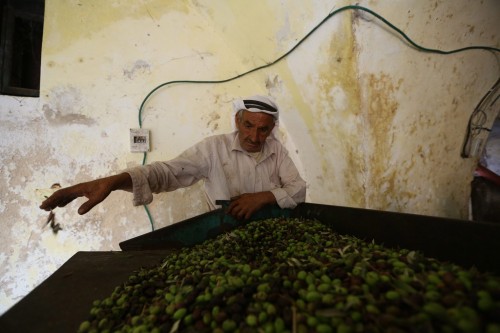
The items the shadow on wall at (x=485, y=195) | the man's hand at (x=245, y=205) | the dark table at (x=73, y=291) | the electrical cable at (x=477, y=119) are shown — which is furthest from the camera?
the shadow on wall at (x=485, y=195)

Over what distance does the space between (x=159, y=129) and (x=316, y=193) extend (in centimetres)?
217

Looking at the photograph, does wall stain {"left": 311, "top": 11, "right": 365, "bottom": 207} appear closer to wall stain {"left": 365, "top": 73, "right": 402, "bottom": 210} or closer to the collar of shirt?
wall stain {"left": 365, "top": 73, "right": 402, "bottom": 210}

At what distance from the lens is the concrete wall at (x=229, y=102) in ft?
7.22

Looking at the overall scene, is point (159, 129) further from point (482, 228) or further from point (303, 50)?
point (482, 228)

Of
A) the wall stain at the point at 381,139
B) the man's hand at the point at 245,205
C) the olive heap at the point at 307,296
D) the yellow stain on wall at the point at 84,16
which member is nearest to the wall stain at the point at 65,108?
the yellow stain on wall at the point at 84,16

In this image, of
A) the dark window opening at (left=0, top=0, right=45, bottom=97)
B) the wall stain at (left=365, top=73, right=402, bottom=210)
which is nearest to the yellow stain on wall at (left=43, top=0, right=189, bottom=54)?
the dark window opening at (left=0, top=0, right=45, bottom=97)

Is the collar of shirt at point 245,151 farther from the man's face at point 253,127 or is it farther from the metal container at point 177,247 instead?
the metal container at point 177,247

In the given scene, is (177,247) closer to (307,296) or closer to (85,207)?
(85,207)

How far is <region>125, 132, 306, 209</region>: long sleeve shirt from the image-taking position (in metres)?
2.58

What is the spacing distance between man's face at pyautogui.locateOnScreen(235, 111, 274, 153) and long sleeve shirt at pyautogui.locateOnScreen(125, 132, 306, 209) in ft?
0.56

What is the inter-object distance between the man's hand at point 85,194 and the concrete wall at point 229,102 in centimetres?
162

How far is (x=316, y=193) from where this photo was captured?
3357mm

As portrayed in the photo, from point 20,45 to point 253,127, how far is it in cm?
304

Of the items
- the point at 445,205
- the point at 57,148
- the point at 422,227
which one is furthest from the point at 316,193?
the point at 57,148
